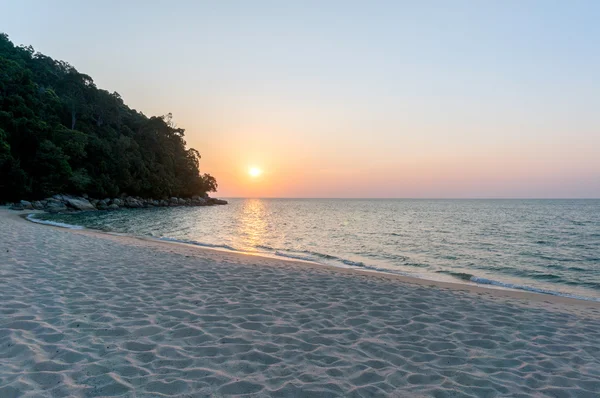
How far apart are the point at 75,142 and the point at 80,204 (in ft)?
39.9

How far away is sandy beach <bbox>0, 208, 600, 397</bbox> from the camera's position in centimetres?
372

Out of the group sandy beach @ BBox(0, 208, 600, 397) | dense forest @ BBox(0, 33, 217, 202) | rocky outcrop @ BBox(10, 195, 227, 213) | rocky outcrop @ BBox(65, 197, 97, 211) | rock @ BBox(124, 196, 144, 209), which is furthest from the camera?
rock @ BBox(124, 196, 144, 209)

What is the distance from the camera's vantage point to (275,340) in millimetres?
4938

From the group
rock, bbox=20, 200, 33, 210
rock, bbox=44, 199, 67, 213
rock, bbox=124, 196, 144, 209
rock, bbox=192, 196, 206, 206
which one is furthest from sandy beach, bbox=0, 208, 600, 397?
rock, bbox=192, 196, 206, 206

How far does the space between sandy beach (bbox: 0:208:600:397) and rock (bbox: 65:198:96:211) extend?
46.8 meters

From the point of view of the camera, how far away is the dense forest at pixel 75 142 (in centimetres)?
4659

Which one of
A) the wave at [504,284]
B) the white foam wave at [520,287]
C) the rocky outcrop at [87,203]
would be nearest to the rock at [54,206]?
the rocky outcrop at [87,203]

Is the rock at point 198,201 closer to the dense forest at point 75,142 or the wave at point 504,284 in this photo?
the dense forest at point 75,142

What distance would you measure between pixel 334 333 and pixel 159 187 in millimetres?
80054

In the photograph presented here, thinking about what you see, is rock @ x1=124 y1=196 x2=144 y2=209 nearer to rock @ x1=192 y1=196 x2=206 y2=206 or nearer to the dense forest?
the dense forest

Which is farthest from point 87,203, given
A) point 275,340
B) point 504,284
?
point 275,340

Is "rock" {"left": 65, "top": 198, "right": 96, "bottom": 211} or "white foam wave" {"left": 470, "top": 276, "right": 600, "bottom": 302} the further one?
"rock" {"left": 65, "top": 198, "right": 96, "bottom": 211}

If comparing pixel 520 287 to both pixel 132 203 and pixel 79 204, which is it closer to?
pixel 79 204

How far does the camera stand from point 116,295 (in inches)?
271
